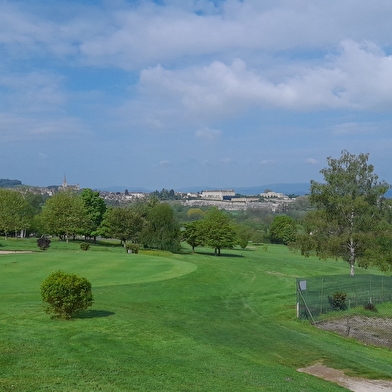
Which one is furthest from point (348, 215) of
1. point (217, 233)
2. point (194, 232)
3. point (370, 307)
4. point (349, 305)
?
point (194, 232)

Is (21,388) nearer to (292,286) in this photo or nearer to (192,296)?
(192,296)

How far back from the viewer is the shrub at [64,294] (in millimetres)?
14953

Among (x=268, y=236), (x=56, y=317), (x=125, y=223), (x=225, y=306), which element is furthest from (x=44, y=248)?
(x=268, y=236)

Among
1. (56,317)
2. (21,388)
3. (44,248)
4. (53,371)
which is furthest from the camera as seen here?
(44,248)

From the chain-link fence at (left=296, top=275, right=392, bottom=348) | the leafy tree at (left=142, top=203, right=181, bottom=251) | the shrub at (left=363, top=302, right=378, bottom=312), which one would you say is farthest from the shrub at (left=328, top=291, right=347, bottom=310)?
the leafy tree at (left=142, top=203, right=181, bottom=251)

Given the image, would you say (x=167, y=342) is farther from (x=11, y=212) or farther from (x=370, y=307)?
(x=11, y=212)

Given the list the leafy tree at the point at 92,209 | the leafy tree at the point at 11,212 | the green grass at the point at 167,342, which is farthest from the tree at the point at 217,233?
the green grass at the point at 167,342

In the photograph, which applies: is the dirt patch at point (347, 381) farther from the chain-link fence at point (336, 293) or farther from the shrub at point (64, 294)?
Answer: the chain-link fence at point (336, 293)

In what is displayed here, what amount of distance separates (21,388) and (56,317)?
272 inches

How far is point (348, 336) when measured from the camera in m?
20.1

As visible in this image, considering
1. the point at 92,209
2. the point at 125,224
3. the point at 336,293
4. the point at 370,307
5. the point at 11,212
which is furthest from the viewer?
the point at 92,209

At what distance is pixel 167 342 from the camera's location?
1387 cm

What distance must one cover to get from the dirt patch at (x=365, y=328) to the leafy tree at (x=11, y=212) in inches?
2209

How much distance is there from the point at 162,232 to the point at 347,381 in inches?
2096
